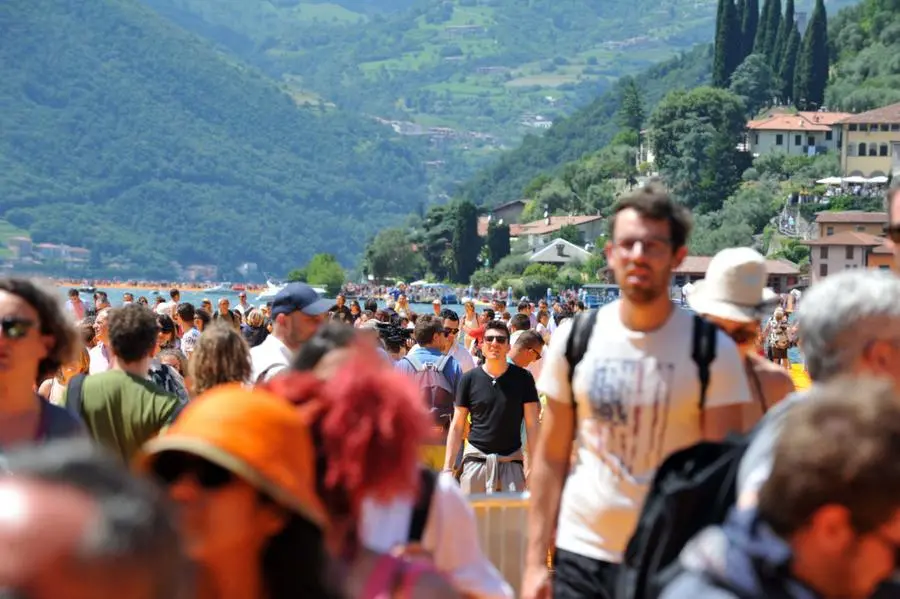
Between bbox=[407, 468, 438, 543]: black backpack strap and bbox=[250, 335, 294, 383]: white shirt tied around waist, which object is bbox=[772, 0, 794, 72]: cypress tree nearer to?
bbox=[250, 335, 294, 383]: white shirt tied around waist

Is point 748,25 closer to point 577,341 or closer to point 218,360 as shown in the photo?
point 218,360

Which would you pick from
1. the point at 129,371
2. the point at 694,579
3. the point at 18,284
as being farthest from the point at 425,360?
the point at 694,579

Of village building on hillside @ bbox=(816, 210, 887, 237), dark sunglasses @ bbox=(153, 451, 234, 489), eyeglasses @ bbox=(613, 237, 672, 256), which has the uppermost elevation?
village building on hillside @ bbox=(816, 210, 887, 237)

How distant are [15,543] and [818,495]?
1.27m

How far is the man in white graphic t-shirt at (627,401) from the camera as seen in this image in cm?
464

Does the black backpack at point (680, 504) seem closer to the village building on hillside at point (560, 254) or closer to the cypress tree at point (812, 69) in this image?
the cypress tree at point (812, 69)

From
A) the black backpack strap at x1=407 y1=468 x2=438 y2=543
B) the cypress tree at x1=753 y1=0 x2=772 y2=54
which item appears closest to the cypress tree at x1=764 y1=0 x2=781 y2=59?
the cypress tree at x1=753 y1=0 x2=772 y2=54

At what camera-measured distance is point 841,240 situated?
107 metres

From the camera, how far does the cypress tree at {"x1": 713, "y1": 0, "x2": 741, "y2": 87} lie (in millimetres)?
147500

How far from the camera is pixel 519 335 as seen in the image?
11031 millimetres

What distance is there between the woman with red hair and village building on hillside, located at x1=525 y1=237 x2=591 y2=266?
13779 centimetres

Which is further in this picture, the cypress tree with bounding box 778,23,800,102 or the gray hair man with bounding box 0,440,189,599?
the cypress tree with bounding box 778,23,800,102

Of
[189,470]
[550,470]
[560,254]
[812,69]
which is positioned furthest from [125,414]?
[812,69]

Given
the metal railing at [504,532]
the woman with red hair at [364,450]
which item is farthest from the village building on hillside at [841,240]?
the woman with red hair at [364,450]
